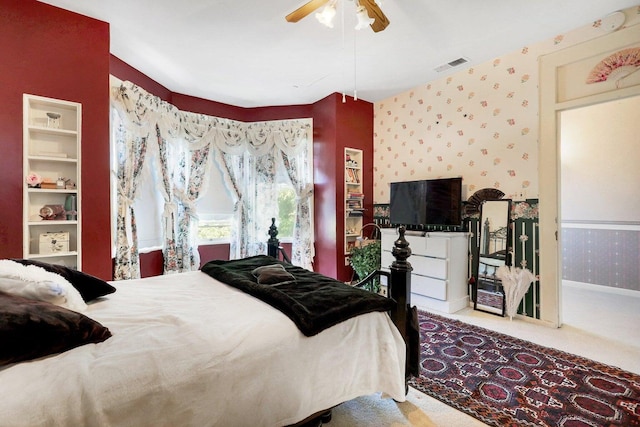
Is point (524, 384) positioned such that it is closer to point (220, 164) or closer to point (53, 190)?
point (53, 190)

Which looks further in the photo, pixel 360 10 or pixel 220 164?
pixel 220 164

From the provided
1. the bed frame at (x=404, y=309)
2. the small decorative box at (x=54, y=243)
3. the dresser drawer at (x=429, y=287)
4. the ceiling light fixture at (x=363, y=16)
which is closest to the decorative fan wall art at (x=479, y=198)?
the dresser drawer at (x=429, y=287)

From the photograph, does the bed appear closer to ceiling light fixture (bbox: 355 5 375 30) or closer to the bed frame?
the bed frame

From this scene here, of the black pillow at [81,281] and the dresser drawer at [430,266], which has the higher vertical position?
the black pillow at [81,281]

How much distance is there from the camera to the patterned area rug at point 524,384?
1666 millimetres

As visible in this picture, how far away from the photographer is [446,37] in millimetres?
2885

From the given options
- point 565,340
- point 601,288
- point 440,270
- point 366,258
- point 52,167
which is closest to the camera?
point 52,167

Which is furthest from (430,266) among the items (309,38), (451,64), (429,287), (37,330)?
(37,330)

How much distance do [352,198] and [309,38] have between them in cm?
231

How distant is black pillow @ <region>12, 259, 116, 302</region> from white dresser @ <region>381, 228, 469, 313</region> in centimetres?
317

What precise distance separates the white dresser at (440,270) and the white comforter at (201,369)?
1972 mm

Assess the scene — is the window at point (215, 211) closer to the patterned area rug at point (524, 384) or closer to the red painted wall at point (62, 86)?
the red painted wall at point (62, 86)

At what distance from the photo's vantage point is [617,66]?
2576 millimetres

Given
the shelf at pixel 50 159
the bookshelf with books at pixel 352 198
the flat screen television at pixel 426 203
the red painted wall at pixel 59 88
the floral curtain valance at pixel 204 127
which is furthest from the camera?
the bookshelf with books at pixel 352 198
